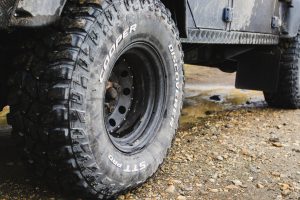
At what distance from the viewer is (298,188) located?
2.60 meters

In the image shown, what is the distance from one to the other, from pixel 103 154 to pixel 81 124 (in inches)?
8.4

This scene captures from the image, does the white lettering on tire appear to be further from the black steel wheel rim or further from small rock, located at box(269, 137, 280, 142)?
small rock, located at box(269, 137, 280, 142)

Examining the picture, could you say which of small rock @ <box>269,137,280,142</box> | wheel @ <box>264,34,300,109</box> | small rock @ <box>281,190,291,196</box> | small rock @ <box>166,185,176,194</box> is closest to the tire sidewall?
small rock @ <box>166,185,176,194</box>

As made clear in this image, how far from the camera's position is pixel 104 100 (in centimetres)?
224

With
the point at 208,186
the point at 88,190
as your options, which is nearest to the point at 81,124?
the point at 88,190

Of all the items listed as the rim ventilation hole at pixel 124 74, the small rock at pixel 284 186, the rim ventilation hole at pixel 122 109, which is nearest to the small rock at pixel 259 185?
the small rock at pixel 284 186

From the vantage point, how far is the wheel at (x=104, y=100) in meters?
1.94

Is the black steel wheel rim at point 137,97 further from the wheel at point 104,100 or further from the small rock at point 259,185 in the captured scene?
the small rock at point 259,185

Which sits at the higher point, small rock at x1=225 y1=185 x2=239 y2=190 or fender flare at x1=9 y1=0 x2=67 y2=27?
fender flare at x1=9 y1=0 x2=67 y2=27

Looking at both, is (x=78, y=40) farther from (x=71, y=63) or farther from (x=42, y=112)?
(x=42, y=112)

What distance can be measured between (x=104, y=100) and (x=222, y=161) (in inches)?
43.6

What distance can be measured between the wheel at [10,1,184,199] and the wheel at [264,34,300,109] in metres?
2.28

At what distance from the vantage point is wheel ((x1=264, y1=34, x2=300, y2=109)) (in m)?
4.56

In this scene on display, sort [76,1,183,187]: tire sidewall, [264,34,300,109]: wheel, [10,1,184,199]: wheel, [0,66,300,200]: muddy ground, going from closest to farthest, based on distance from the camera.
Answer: [10,1,184,199]: wheel → [76,1,183,187]: tire sidewall → [0,66,300,200]: muddy ground → [264,34,300,109]: wheel
